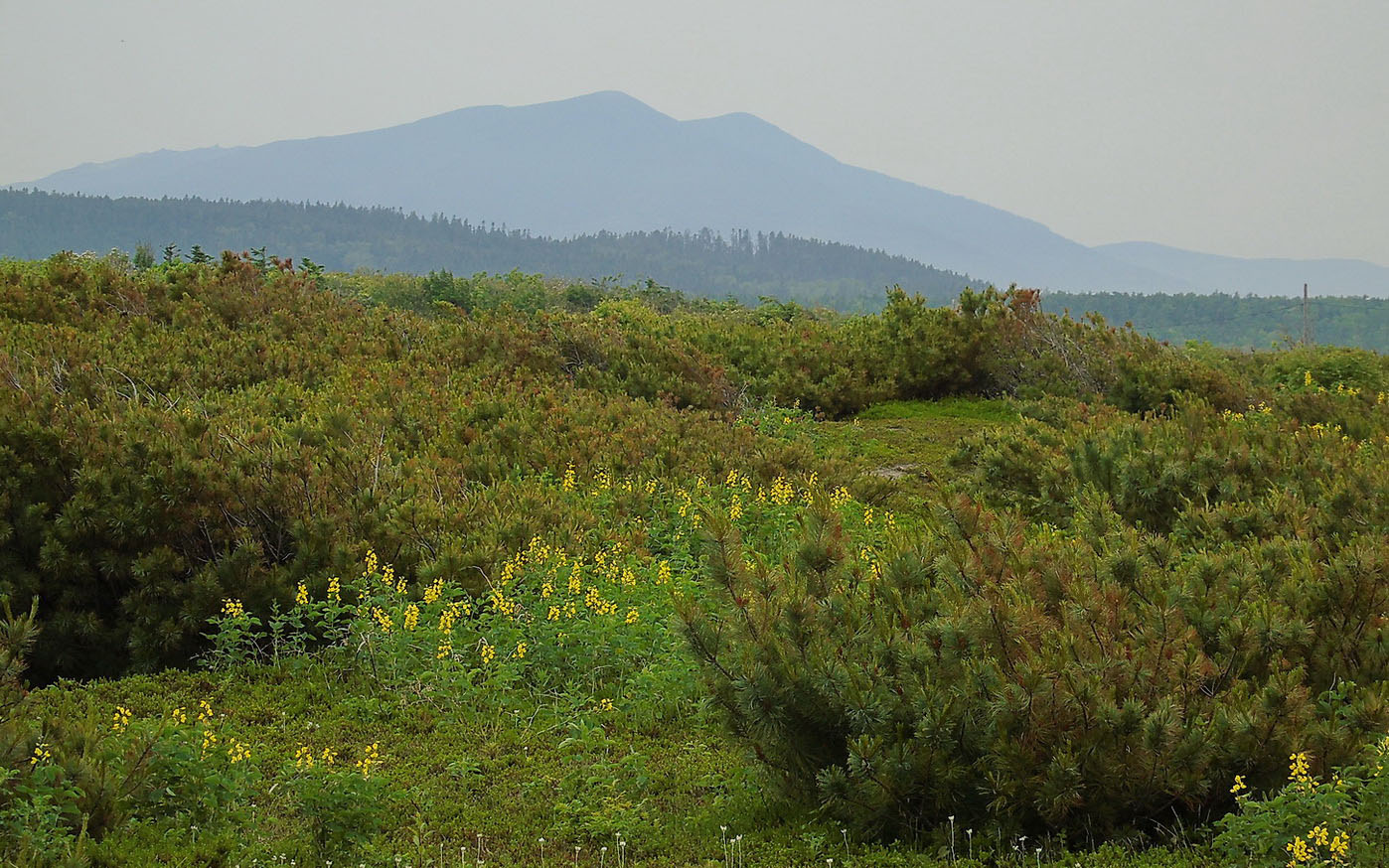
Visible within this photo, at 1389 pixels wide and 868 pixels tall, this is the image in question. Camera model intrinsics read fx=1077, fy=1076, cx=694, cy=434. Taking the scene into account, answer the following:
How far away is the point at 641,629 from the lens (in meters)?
5.71

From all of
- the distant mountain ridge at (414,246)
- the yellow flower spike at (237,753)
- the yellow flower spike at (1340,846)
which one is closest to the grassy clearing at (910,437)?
the yellow flower spike at (237,753)

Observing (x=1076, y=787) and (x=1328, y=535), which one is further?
(x=1328, y=535)

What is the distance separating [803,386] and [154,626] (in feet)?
32.4

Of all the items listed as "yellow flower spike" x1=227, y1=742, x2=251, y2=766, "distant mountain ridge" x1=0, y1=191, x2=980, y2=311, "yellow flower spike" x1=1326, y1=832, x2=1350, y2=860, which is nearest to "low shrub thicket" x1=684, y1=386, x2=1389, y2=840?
"yellow flower spike" x1=1326, y1=832, x2=1350, y2=860

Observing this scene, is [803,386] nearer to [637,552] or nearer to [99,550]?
[637,552]

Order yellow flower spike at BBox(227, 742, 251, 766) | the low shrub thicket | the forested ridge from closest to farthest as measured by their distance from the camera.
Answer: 1. the low shrub thicket
2. yellow flower spike at BBox(227, 742, 251, 766)
3. the forested ridge

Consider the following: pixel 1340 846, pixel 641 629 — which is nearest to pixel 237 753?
pixel 641 629

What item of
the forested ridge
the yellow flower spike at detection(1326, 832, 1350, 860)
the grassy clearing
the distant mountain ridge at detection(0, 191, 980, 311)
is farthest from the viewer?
the distant mountain ridge at detection(0, 191, 980, 311)

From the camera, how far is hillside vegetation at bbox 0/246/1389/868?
11.2 ft

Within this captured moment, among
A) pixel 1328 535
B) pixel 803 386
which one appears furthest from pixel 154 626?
pixel 803 386

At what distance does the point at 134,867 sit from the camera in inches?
130

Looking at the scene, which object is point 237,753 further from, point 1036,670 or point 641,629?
point 1036,670

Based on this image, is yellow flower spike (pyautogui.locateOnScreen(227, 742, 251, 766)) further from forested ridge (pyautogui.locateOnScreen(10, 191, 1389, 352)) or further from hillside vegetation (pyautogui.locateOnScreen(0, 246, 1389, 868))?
forested ridge (pyautogui.locateOnScreen(10, 191, 1389, 352))

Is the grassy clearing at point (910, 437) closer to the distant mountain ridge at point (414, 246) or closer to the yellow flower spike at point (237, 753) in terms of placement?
the yellow flower spike at point (237, 753)
